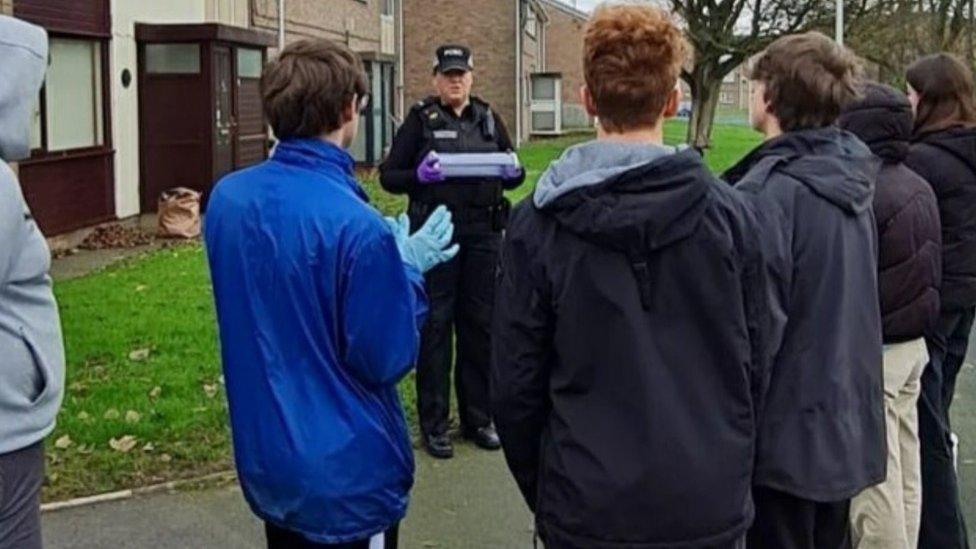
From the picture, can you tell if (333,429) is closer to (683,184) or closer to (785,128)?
(683,184)

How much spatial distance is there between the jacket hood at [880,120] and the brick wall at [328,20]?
1720 cm

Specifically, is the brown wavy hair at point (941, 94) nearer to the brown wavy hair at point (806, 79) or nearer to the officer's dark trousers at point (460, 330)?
the brown wavy hair at point (806, 79)

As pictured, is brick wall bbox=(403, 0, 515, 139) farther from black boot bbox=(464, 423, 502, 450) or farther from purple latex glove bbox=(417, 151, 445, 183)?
purple latex glove bbox=(417, 151, 445, 183)

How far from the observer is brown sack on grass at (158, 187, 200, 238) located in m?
16.4

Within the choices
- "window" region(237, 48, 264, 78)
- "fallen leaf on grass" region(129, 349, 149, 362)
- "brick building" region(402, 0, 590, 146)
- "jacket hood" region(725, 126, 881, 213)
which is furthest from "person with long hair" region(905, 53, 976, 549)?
"brick building" region(402, 0, 590, 146)

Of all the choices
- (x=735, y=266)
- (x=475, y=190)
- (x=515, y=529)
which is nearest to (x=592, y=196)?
(x=735, y=266)

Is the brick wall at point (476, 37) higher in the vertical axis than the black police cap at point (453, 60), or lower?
higher

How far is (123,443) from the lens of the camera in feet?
21.0

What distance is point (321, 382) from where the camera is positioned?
2.98m

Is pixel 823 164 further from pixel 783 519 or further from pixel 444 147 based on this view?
pixel 444 147

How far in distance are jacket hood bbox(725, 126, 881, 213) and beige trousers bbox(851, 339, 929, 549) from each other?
0.88 metres

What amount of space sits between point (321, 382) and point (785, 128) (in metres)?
1.46

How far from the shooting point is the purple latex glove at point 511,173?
5988 mm

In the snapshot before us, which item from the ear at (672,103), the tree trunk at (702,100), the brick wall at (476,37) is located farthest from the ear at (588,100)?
the brick wall at (476,37)
